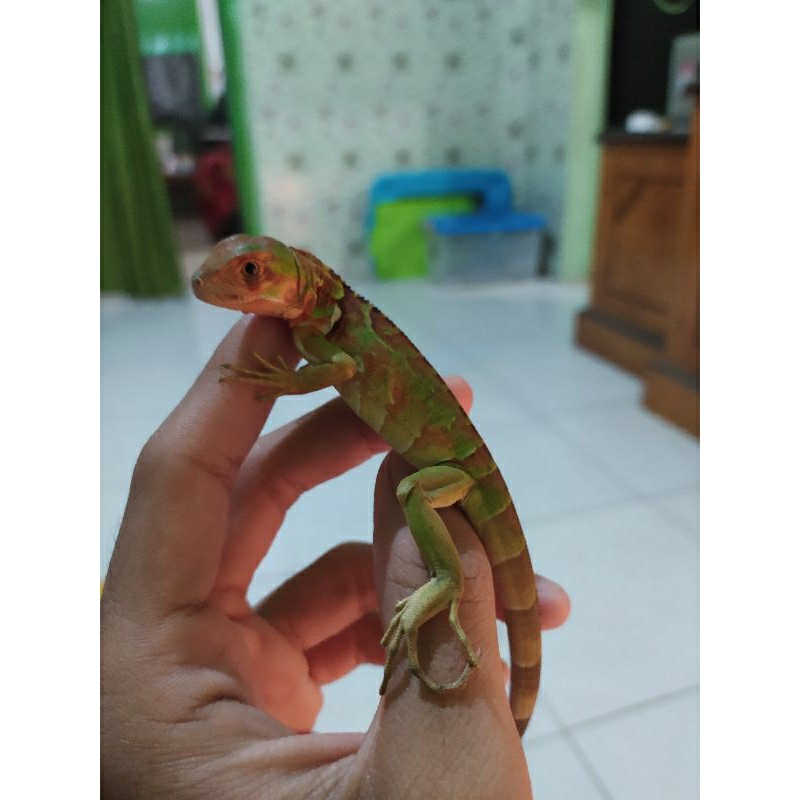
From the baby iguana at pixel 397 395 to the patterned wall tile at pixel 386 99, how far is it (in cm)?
289

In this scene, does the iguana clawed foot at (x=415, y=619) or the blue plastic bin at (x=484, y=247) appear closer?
the iguana clawed foot at (x=415, y=619)

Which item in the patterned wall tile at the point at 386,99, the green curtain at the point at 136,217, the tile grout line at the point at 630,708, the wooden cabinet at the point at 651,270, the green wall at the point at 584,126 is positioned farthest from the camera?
the patterned wall tile at the point at 386,99

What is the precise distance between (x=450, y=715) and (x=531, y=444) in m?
1.36

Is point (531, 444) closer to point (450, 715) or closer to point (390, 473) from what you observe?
point (390, 473)

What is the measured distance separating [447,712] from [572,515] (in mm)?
1085

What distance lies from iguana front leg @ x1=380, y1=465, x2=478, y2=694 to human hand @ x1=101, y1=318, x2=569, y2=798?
1 centimetres

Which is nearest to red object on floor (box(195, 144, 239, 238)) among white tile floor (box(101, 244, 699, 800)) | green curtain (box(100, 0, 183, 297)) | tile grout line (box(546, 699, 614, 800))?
green curtain (box(100, 0, 183, 297))

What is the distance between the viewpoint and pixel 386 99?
3.44 m

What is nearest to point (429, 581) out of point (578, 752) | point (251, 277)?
Result: point (251, 277)

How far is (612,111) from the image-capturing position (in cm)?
319

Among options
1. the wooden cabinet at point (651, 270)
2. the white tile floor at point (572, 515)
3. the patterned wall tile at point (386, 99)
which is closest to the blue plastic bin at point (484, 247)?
the patterned wall tile at point (386, 99)

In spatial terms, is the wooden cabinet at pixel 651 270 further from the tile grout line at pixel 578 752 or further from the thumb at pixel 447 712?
the thumb at pixel 447 712

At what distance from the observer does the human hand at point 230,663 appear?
1.53 feet

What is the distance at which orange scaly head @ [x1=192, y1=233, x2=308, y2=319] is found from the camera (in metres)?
0.57
